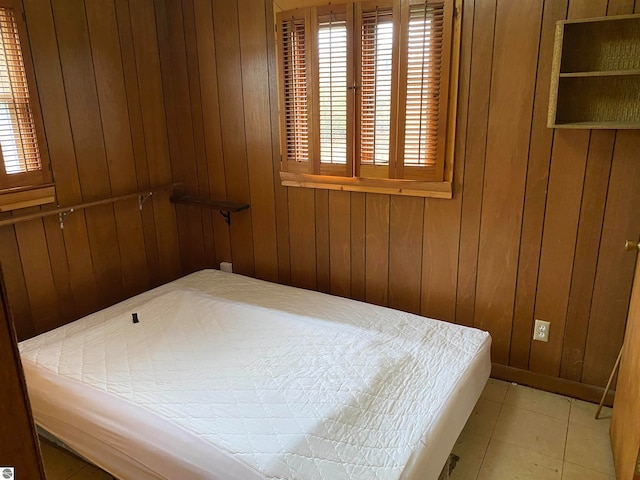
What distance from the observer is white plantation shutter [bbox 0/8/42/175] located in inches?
94.4

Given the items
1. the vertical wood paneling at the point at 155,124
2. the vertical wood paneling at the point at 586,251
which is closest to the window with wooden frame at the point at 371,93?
the vertical wood paneling at the point at 586,251

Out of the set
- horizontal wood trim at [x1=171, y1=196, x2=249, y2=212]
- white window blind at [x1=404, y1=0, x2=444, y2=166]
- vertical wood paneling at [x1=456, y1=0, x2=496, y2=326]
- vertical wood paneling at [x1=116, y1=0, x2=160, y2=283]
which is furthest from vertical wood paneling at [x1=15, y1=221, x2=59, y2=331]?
vertical wood paneling at [x1=456, y1=0, x2=496, y2=326]

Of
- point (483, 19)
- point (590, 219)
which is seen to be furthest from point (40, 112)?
point (590, 219)

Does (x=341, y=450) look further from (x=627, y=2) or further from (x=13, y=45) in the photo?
(x=13, y=45)

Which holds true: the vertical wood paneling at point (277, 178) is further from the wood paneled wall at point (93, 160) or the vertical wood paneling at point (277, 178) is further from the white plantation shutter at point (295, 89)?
the wood paneled wall at point (93, 160)

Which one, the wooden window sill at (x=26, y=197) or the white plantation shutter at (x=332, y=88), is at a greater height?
the white plantation shutter at (x=332, y=88)

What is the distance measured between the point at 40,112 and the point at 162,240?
114 centimetres

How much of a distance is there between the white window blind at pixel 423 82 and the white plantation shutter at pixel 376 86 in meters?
0.11

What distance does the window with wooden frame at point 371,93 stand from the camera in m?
2.38

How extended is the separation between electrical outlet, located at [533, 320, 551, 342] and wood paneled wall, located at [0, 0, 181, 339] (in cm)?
242

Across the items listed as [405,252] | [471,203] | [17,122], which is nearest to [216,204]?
[17,122]

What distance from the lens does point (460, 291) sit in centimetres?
263

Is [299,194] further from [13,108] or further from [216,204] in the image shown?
[13,108]

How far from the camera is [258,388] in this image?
1.94 meters
